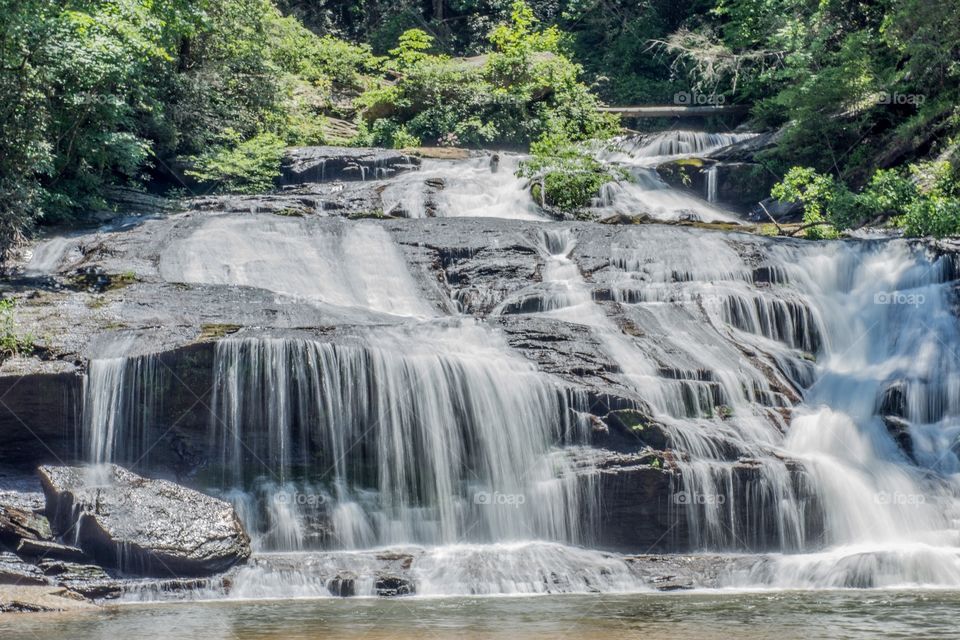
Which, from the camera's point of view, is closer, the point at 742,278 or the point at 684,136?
the point at 742,278

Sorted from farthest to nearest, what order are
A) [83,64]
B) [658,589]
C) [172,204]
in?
[172,204]
[83,64]
[658,589]

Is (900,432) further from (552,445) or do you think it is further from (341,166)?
(341,166)

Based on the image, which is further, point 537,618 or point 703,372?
point 703,372

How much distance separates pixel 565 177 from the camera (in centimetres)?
2195

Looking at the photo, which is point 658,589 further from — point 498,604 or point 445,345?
point 445,345

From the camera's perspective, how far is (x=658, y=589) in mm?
10125

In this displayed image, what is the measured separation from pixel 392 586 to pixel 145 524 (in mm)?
2521

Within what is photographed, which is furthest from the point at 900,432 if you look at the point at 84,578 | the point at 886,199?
the point at 84,578

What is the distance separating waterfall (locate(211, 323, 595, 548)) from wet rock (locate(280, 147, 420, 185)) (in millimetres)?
12058

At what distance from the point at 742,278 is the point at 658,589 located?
25.2 ft

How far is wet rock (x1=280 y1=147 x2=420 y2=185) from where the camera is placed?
23453mm

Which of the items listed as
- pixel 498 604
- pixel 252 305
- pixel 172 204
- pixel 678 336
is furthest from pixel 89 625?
pixel 172 204

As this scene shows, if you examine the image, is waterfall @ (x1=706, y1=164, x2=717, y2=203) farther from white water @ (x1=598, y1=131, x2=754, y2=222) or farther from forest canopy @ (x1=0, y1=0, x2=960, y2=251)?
forest canopy @ (x1=0, y1=0, x2=960, y2=251)

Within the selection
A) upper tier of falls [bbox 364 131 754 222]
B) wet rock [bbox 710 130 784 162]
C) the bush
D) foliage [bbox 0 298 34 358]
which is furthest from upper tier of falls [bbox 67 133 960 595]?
wet rock [bbox 710 130 784 162]
